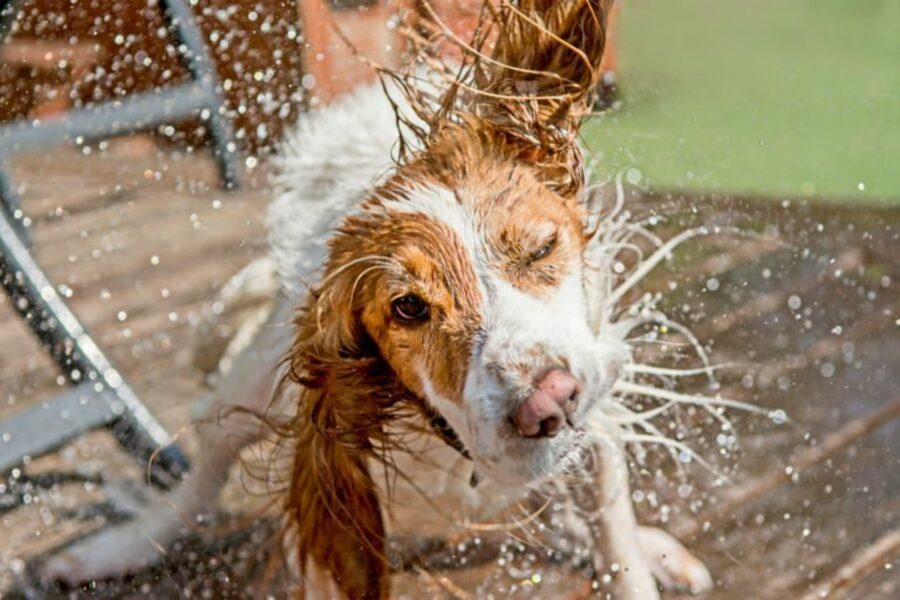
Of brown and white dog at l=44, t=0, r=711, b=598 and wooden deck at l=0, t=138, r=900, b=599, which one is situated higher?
brown and white dog at l=44, t=0, r=711, b=598

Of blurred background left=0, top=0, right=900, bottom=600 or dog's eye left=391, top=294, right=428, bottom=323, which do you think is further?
blurred background left=0, top=0, right=900, bottom=600

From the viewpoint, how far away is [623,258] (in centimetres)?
241

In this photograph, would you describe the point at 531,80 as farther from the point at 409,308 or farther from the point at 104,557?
the point at 104,557

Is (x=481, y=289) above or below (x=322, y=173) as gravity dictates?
above

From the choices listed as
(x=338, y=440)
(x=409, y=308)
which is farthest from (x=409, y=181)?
(x=338, y=440)

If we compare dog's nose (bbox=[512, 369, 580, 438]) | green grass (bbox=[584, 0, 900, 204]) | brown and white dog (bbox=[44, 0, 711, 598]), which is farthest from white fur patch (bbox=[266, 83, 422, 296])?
green grass (bbox=[584, 0, 900, 204])

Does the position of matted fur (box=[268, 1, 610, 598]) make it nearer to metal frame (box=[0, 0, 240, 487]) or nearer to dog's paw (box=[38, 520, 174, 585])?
dog's paw (box=[38, 520, 174, 585])

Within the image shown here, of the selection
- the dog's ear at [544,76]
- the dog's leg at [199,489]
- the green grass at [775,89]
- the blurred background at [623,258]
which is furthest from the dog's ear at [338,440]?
the green grass at [775,89]

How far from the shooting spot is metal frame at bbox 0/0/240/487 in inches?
106

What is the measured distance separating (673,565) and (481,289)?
95cm

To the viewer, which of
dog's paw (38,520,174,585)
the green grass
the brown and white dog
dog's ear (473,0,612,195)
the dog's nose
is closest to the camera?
the dog's nose

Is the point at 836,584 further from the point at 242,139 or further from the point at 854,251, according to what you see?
the point at 242,139

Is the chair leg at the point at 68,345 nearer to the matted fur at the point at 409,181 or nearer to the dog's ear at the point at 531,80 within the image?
the matted fur at the point at 409,181

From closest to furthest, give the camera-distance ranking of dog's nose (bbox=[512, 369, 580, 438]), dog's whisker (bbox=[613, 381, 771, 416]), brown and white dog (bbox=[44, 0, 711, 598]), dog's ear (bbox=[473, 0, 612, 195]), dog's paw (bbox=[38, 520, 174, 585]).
A: 1. dog's nose (bbox=[512, 369, 580, 438])
2. brown and white dog (bbox=[44, 0, 711, 598])
3. dog's ear (bbox=[473, 0, 612, 195])
4. dog's whisker (bbox=[613, 381, 771, 416])
5. dog's paw (bbox=[38, 520, 174, 585])
